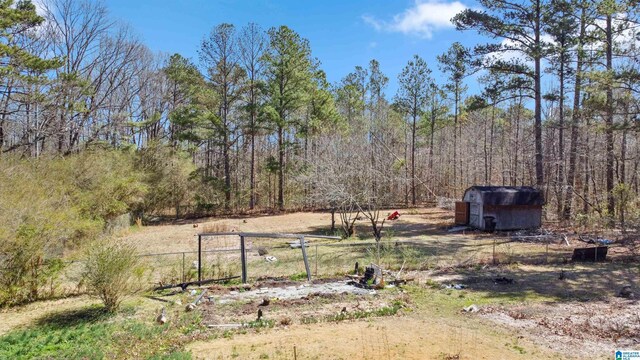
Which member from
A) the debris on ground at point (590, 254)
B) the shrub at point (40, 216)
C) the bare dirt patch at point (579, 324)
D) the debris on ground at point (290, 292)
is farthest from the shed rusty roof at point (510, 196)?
the shrub at point (40, 216)

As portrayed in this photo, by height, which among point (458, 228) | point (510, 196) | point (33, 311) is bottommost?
point (33, 311)

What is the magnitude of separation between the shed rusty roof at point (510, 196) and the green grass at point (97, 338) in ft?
Result: 58.1

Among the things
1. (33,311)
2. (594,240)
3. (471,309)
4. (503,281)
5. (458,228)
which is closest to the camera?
(471,309)

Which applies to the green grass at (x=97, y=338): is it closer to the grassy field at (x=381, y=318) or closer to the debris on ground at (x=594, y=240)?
the grassy field at (x=381, y=318)

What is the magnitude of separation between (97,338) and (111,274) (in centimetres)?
164

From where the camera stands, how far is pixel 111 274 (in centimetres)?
879

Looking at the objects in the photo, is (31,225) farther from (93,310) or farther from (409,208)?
(409,208)

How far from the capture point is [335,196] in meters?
18.9

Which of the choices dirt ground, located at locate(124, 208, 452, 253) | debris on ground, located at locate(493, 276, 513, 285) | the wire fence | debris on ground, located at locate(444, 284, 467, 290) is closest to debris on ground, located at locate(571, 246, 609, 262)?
the wire fence

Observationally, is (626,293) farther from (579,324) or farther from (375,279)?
(375,279)

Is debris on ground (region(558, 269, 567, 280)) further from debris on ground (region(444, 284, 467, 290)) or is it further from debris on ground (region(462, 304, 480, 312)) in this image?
debris on ground (region(462, 304, 480, 312))

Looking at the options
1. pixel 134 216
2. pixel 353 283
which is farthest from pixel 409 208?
pixel 353 283

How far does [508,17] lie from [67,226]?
21.5 metres

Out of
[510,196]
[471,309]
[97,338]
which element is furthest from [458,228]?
[97,338]
